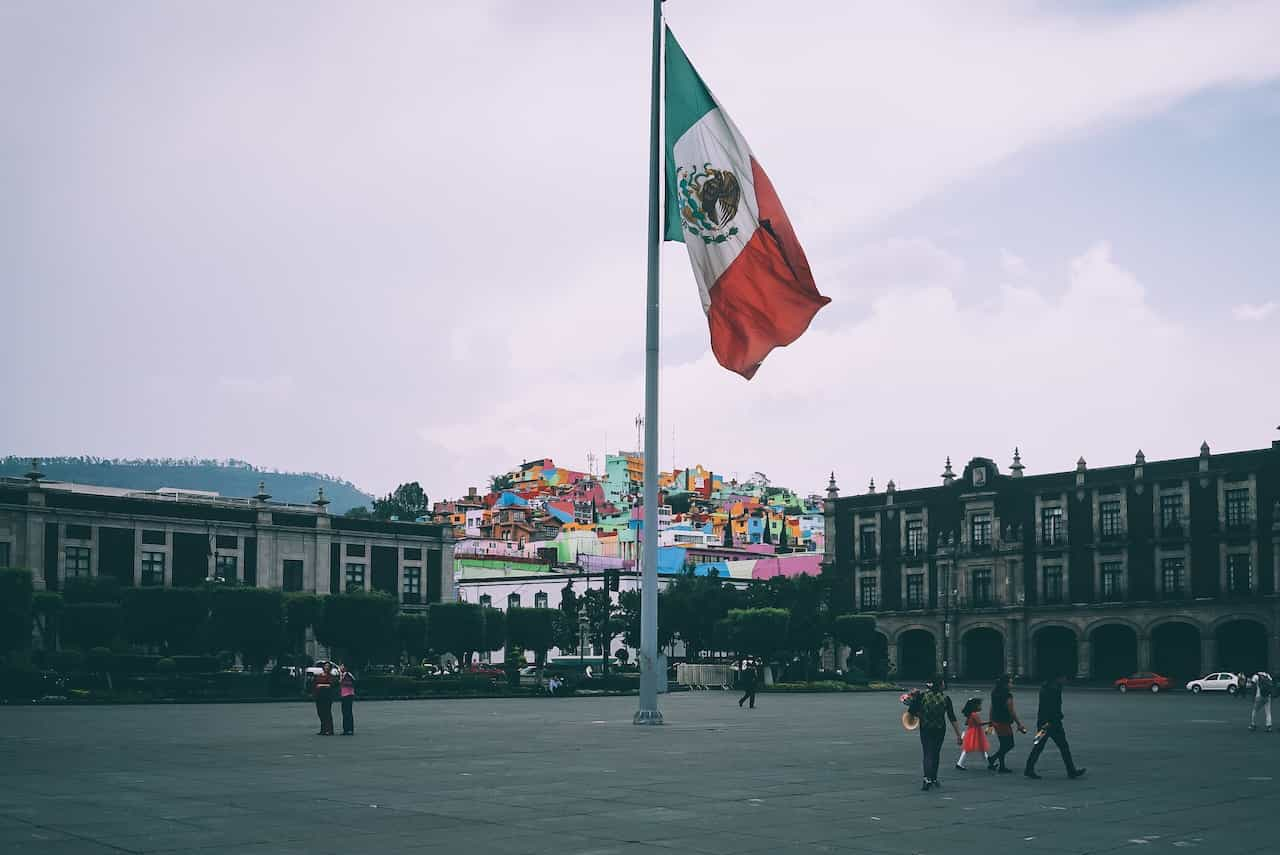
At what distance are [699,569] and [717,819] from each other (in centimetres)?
10700

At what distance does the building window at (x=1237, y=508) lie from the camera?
78.9 meters

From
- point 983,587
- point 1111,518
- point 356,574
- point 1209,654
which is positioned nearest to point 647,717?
point 1209,654

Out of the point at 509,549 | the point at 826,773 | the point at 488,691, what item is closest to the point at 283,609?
the point at 488,691

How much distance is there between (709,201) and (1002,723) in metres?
12.4

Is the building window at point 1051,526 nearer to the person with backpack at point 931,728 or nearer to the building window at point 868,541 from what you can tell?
the building window at point 868,541

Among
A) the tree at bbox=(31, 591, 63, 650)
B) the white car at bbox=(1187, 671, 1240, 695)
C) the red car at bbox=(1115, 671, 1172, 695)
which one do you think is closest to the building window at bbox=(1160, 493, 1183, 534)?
the red car at bbox=(1115, 671, 1172, 695)

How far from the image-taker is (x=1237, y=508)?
260 ft

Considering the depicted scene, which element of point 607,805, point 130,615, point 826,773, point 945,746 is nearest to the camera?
point 607,805

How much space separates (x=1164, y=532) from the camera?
81938 mm

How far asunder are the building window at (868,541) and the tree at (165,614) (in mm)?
47407

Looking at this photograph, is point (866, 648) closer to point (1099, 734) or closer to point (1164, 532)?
point (1164, 532)

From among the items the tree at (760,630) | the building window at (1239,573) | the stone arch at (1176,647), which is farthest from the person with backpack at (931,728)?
the stone arch at (1176,647)

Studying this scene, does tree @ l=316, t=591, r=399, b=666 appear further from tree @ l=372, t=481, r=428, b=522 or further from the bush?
tree @ l=372, t=481, r=428, b=522

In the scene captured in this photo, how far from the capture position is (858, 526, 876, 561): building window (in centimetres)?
9738
